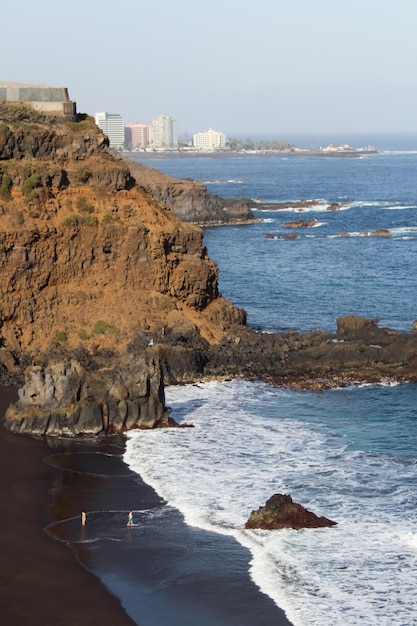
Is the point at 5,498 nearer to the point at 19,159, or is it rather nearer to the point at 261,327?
the point at 19,159

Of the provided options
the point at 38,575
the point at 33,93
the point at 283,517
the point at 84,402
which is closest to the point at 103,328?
the point at 84,402

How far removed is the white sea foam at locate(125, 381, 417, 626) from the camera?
1105 inches

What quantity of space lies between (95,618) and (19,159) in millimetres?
33194

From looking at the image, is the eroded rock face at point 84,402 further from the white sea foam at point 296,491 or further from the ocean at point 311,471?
the white sea foam at point 296,491

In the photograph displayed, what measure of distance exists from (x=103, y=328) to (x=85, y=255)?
158 inches

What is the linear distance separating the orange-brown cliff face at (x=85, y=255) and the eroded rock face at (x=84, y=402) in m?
8.88

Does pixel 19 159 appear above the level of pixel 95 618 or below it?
above

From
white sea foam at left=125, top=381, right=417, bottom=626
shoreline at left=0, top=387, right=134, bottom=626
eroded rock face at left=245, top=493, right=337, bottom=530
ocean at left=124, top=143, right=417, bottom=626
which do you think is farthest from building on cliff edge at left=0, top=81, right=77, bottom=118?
eroded rock face at left=245, top=493, right=337, bottom=530

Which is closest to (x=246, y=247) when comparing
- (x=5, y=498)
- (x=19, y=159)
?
(x=19, y=159)

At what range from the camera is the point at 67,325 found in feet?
172

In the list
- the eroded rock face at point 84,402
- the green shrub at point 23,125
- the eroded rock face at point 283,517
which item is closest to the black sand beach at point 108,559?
the eroded rock face at point 283,517

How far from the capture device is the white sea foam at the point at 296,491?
1105 inches

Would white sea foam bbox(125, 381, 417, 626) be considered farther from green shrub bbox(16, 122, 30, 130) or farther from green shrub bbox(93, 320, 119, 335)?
green shrub bbox(16, 122, 30, 130)

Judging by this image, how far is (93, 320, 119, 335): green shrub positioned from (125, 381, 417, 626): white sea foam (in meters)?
5.37
